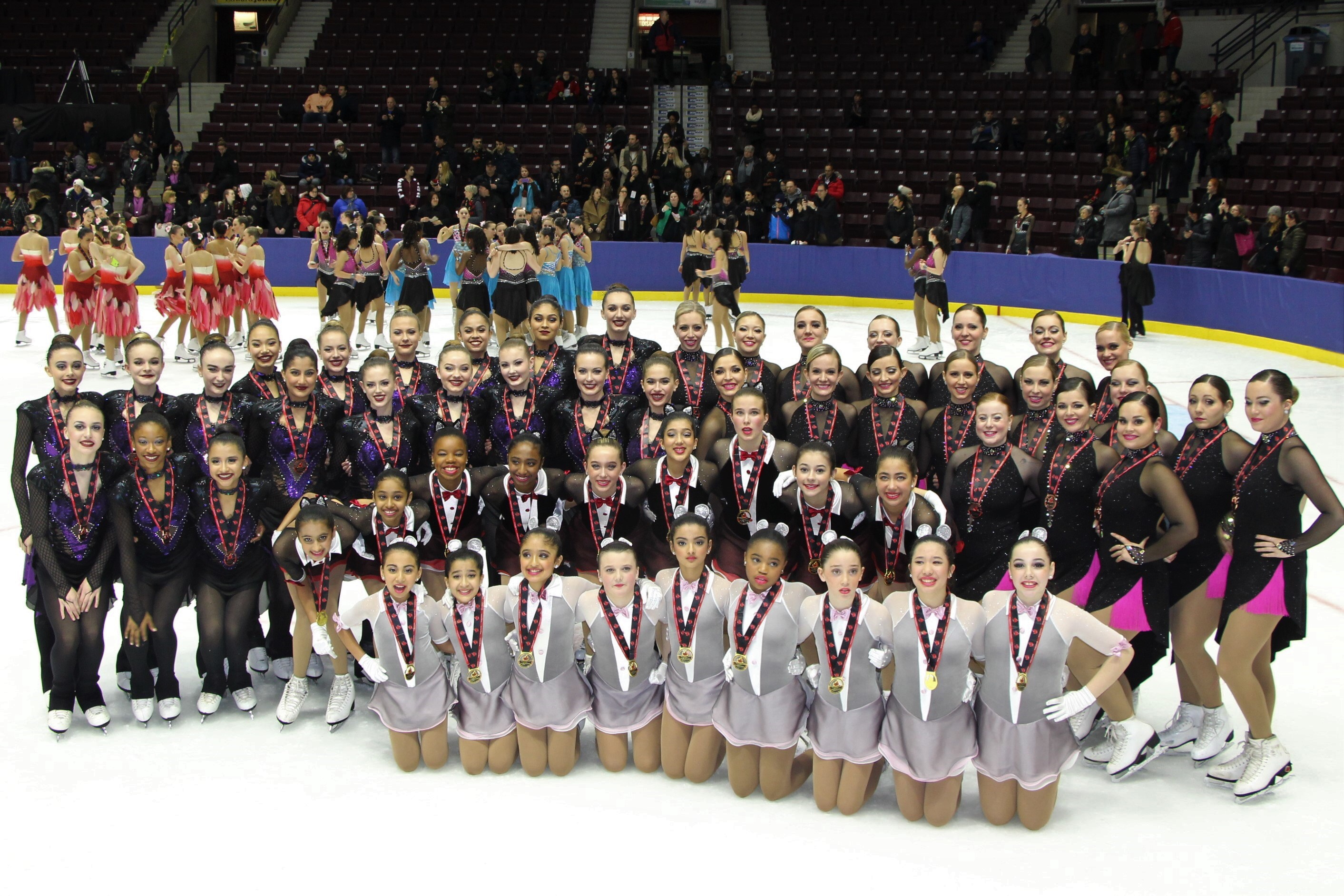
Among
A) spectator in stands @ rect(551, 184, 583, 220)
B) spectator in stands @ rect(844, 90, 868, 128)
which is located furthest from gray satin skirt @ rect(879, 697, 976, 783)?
spectator in stands @ rect(844, 90, 868, 128)

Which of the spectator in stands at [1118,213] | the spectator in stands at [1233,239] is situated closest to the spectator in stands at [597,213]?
the spectator in stands at [1118,213]

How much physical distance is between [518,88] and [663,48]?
2641 mm

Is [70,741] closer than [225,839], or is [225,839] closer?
[225,839]

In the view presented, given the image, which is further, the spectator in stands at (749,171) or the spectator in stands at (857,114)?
the spectator in stands at (857,114)

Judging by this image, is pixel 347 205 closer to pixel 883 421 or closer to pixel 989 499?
pixel 883 421

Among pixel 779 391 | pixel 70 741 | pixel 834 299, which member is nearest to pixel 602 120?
pixel 834 299

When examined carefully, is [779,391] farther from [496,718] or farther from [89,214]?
[89,214]

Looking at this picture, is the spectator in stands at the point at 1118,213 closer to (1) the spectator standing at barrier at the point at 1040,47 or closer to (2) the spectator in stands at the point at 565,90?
(1) the spectator standing at barrier at the point at 1040,47

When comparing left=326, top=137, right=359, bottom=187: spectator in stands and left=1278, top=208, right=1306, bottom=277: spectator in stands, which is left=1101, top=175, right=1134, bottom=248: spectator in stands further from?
left=326, top=137, right=359, bottom=187: spectator in stands

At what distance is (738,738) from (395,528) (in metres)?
1.50

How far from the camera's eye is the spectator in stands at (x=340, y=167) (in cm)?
1914

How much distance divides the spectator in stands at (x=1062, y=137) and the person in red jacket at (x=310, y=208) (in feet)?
33.4

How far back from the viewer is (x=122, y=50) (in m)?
23.0

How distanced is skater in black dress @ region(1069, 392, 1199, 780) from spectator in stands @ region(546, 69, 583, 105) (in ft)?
56.4
